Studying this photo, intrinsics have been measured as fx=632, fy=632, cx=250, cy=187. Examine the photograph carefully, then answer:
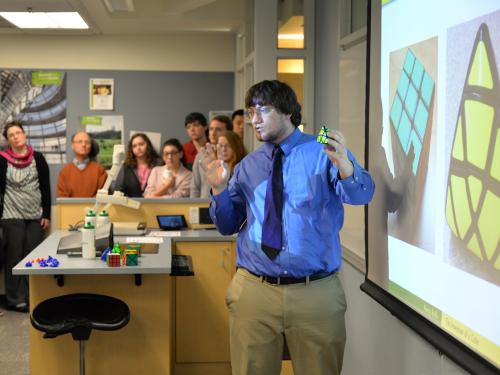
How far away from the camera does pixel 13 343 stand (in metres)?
4.50

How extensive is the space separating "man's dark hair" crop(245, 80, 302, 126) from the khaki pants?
A: 1.98 ft

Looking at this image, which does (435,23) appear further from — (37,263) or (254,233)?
(37,263)

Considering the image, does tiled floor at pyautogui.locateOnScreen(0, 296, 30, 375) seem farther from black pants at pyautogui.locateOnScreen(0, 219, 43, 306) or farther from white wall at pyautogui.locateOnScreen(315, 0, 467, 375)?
white wall at pyautogui.locateOnScreen(315, 0, 467, 375)

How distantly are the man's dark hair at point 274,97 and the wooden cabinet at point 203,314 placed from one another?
1802 mm

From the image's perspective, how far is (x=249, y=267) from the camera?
2.24 meters

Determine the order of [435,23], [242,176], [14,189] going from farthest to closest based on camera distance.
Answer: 1. [14,189]
2. [242,176]
3. [435,23]

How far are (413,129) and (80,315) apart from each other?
1709 mm

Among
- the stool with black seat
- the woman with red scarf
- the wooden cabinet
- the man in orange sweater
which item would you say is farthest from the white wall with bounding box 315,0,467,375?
the woman with red scarf

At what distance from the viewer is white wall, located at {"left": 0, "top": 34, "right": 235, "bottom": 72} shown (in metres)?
6.14

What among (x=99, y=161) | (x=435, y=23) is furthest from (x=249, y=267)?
(x=99, y=161)

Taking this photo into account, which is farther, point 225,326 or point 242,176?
point 225,326

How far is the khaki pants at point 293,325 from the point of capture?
2.15 metres

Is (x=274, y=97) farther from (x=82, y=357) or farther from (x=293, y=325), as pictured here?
(x=82, y=357)

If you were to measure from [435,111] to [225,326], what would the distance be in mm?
2437
